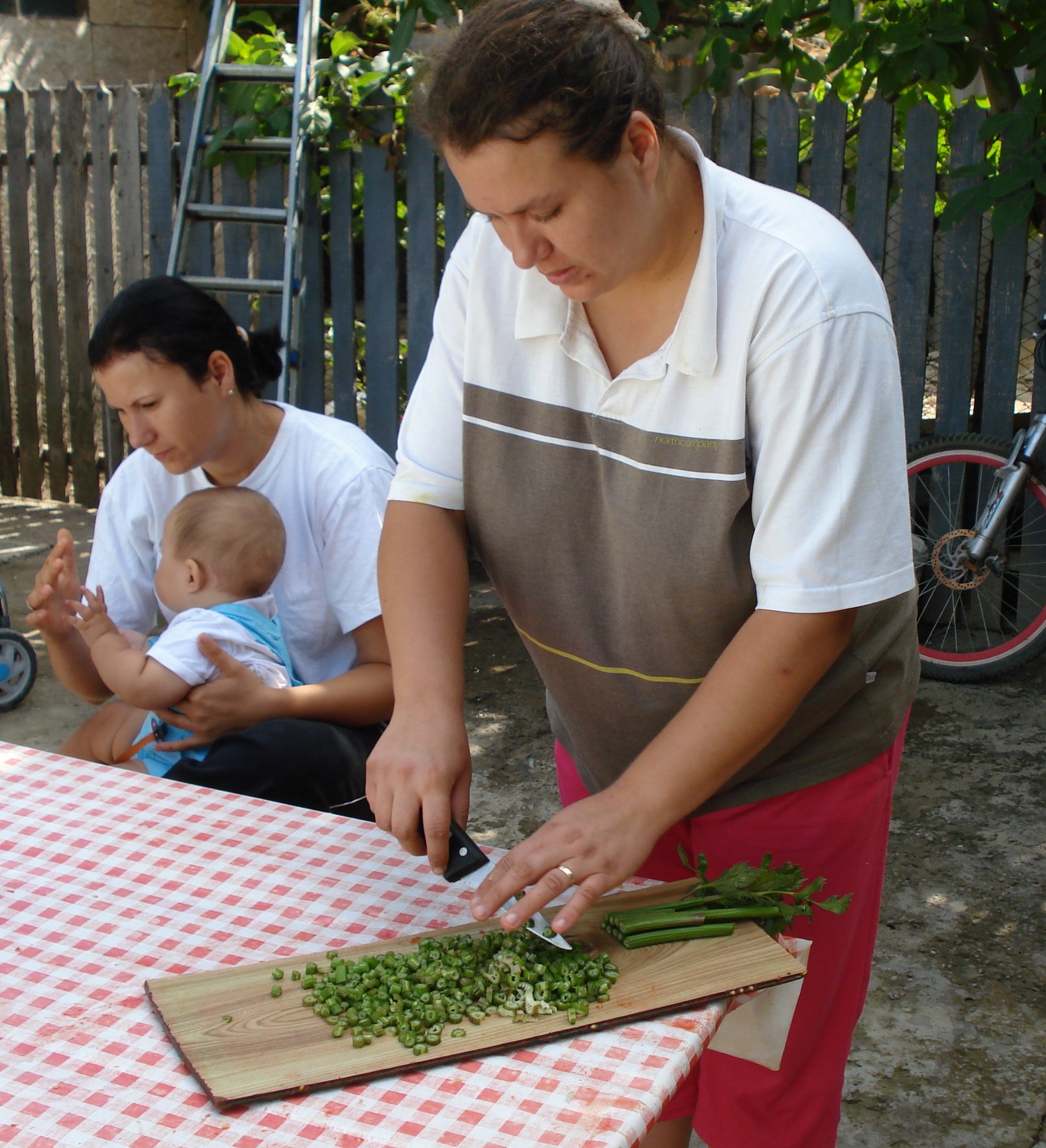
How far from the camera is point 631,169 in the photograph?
136 cm

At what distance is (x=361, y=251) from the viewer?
19.2ft

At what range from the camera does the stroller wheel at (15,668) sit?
4387 mm

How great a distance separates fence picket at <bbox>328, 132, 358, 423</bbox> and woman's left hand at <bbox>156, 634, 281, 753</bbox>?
11.8ft

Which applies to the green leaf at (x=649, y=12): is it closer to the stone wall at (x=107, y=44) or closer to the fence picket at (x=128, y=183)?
the fence picket at (x=128, y=183)

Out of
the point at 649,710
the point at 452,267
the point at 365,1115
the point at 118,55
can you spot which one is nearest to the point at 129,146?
the point at 118,55

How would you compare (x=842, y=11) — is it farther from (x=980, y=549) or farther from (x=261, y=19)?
(x=261, y=19)

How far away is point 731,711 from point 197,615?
4.06 ft

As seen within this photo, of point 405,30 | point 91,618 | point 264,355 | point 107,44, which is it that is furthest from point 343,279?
point 107,44

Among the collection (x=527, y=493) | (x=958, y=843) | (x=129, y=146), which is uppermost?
(x=129, y=146)

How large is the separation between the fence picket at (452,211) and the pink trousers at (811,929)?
165 inches

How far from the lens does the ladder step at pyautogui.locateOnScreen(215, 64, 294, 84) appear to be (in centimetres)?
548

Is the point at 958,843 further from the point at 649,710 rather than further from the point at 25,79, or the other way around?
the point at 25,79

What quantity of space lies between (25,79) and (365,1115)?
344 inches

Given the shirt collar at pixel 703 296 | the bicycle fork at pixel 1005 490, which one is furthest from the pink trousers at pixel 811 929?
the bicycle fork at pixel 1005 490
